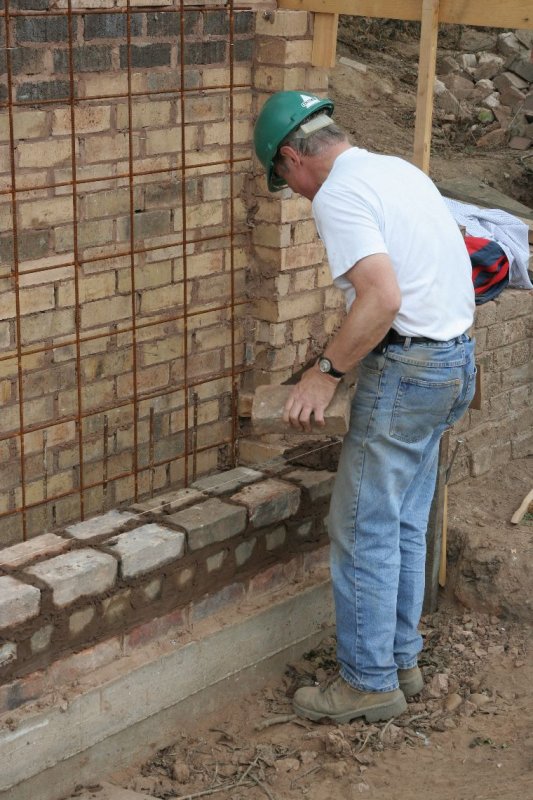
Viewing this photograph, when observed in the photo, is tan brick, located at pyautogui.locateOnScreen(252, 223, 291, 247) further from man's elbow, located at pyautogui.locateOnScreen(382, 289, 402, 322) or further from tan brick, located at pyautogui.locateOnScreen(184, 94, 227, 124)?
man's elbow, located at pyautogui.locateOnScreen(382, 289, 402, 322)

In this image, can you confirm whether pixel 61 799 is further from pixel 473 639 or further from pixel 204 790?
pixel 473 639

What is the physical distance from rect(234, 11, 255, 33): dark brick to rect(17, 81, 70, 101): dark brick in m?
0.95

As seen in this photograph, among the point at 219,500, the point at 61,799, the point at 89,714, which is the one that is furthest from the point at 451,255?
the point at 61,799

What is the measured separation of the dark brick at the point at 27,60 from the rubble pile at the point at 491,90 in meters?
7.16

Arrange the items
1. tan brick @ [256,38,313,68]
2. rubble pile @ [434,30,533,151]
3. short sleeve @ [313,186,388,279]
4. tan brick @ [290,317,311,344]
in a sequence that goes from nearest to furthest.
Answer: short sleeve @ [313,186,388,279], tan brick @ [256,38,313,68], tan brick @ [290,317,311,344], rubble pile @ [434,30,533,151]

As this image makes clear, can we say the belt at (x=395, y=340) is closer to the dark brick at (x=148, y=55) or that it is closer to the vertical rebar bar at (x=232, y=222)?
the vertical rebar bar at (x=232, y=222)

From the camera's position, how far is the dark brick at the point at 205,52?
189 inches

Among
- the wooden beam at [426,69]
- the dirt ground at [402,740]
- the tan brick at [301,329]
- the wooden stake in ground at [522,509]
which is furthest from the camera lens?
the wooden stake in ground at [522,509]

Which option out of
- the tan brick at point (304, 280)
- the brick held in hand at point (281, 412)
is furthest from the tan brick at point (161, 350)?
the brick held in hand at point (281, 412)

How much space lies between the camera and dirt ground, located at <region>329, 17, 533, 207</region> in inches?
377

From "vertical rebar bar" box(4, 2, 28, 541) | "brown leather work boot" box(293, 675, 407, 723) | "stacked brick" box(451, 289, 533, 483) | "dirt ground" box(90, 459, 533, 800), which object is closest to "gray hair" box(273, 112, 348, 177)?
"vertical rebar bar" box(4, 2, 28, 541)

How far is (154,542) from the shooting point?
4121 millimetres

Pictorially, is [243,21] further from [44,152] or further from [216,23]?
[44,152]

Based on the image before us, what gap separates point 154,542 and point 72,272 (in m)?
1.20
